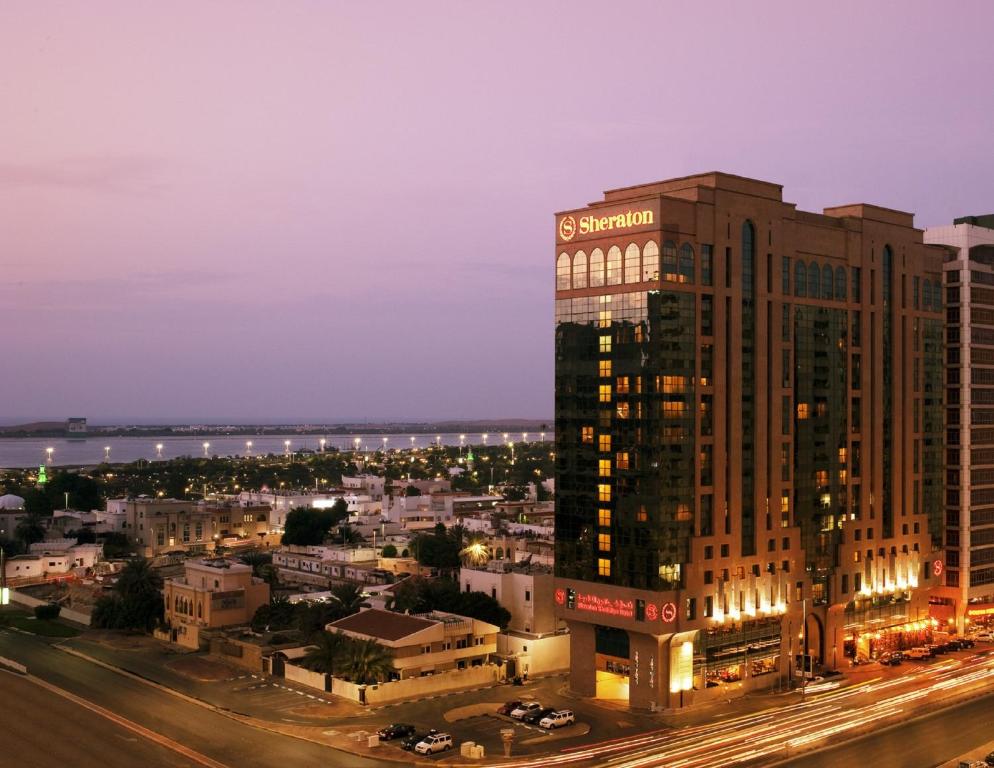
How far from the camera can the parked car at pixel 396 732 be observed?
6631 cm

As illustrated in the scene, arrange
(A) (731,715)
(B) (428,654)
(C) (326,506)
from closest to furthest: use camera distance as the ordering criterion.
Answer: (A) (731,715), (B) (428,654), (C) (326,506)

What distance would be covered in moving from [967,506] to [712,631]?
38.6 meters

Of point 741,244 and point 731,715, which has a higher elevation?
point 741,244

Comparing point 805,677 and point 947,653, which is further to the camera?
point 947,653

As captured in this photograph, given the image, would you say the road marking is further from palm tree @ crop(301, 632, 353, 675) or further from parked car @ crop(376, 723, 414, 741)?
palm tree @ crop(301, 632, 353, 675)

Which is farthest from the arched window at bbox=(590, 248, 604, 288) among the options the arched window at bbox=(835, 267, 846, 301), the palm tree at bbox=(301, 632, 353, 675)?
the palm tree at bbox=(301, 632, 353, 675)

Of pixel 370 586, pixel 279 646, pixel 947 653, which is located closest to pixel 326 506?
pixel 370 586

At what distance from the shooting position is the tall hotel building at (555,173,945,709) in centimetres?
7681

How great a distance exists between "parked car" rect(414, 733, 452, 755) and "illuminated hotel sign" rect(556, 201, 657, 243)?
119 feet

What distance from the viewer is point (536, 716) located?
7125 centimetres

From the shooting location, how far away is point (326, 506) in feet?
632

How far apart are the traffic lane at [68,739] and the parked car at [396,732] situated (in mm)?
10971

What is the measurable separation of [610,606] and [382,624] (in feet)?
57.0

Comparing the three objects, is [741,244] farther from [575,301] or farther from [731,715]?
[731,715]
